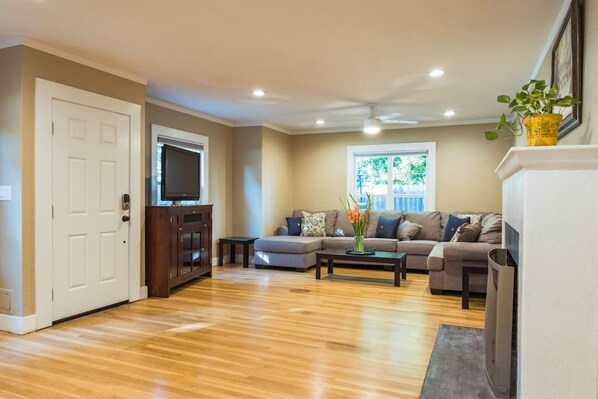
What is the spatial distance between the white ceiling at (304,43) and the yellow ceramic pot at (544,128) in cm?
120

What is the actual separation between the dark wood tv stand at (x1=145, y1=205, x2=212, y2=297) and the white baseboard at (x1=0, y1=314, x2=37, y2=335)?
50.4 inches

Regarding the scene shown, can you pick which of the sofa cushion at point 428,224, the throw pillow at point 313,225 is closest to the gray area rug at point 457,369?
the sofa cushion at point 428,224

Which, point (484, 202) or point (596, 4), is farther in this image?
point (484, 202)

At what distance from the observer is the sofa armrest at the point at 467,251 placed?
4375mm

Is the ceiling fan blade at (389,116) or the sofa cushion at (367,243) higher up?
the ceiling fan blade at (389,116)

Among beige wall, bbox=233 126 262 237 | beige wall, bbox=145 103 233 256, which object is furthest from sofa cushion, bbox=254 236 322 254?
beige wall, bbox=145 103 233 256

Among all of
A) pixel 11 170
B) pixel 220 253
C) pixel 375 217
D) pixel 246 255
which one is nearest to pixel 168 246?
pixel 11 170

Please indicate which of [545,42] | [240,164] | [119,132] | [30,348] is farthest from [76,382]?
[240,164]

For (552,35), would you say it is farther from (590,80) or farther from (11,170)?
(11,170)

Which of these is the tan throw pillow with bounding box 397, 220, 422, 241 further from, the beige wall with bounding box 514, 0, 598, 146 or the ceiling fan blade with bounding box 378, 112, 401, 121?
the beige wall with bounding box 514, 0, 598, 146

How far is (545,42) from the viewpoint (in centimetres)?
319

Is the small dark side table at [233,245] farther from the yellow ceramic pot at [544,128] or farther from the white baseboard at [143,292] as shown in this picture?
the yellow ceramic pot at [544,128]

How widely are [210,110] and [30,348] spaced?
3.82m

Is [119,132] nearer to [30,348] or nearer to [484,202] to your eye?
[30,348]
